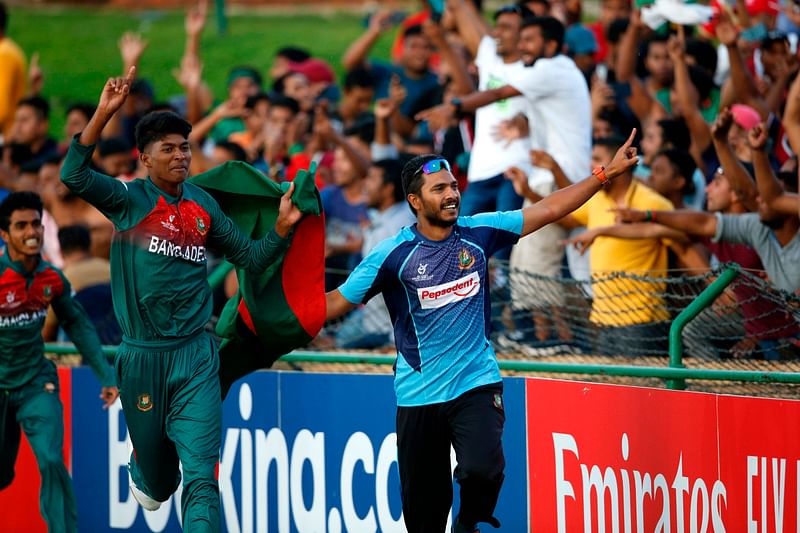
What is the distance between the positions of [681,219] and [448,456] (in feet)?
9.07

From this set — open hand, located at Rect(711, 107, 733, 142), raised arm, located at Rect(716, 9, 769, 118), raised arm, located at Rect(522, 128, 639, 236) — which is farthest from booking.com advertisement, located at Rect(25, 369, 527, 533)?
raised arm, located at Rect(716, 9, 769, 118)

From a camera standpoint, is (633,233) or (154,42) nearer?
(633,233)

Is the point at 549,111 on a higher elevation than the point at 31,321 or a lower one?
higher

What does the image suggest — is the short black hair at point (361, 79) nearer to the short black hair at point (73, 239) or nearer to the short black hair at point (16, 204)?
the short black hair at point (73, 239)

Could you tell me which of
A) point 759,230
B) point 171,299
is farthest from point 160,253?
point 759,230

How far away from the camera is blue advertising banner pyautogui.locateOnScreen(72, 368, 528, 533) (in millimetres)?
9352

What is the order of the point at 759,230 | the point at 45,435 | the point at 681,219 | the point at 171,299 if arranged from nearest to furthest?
the point at 171,299 < the point at 759,230 < the point at 681,219 < the point at 45,435

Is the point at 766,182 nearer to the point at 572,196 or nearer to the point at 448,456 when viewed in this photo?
the point at 572,196

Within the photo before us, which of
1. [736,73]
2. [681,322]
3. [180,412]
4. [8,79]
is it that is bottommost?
[180,412]

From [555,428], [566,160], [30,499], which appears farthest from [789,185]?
[30,499]

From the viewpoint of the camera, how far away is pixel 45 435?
952 centimetres

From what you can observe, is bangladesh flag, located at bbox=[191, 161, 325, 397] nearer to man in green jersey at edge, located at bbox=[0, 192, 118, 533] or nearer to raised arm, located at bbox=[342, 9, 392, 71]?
man in green jersey at edge, located at bbox=[0, 192, 118, 533]

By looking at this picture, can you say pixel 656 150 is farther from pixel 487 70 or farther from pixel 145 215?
pixel 145 215

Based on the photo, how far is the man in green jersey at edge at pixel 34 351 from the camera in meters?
9.34
